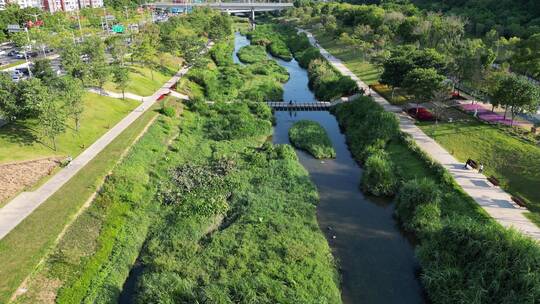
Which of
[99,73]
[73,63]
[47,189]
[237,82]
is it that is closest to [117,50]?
[73,63]

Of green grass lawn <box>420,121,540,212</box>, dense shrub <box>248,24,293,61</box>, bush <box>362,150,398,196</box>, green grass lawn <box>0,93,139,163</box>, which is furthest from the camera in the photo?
dense shrub <box>248,24,293,61</box>

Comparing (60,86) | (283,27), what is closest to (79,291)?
(60,86)

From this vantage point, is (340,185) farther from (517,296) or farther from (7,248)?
(7,248)

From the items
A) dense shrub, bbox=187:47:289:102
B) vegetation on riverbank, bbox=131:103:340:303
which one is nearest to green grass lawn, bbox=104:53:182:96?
dense shrub, bbox=187:47:289:102

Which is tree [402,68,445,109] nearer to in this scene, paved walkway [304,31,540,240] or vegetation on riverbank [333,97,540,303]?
paved walkway [304,31,540,240]

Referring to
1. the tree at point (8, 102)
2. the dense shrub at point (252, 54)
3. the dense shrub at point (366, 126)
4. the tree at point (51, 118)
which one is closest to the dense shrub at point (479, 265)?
the dense shrub at point (366, 126)

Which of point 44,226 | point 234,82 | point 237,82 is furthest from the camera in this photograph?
point 237,82

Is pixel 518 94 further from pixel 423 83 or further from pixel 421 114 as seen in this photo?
pixel 421 114
